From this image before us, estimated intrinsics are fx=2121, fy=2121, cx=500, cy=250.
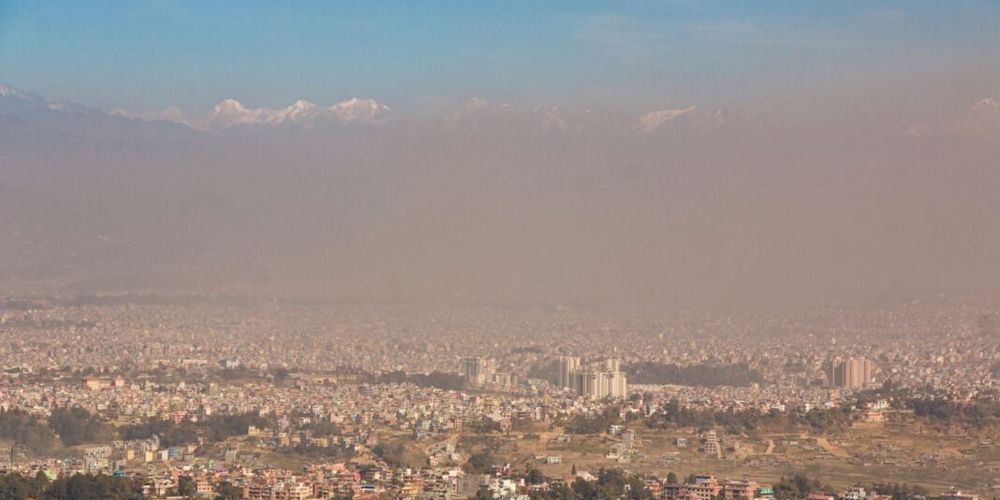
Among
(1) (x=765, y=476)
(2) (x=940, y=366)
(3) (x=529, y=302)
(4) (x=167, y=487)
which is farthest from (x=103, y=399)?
(3) (x=529, y=302)

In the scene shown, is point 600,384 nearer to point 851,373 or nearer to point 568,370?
point 568,370

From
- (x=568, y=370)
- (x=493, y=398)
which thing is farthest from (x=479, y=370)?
(x=493, y=398)

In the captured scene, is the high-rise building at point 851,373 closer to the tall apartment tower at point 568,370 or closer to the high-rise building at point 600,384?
the high-rise building at point 600,384

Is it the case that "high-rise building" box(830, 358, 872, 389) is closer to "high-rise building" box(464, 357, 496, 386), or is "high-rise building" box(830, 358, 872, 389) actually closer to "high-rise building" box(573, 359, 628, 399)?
"high-rise building" box(573, 359, 628, 399)

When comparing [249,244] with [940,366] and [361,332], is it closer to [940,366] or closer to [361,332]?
[361,332]

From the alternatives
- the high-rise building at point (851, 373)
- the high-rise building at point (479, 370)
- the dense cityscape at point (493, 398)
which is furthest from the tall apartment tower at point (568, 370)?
the high-rise building at point (851, 373)
